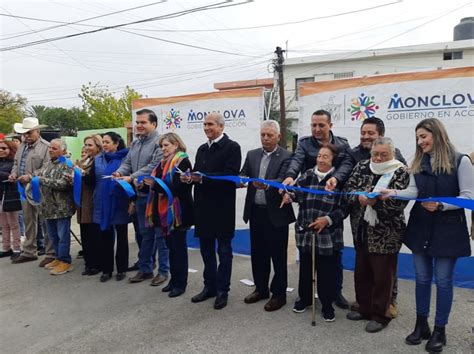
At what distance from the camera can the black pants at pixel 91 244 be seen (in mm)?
5008

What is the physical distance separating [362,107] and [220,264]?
104 inches

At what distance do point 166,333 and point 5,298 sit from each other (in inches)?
93.3

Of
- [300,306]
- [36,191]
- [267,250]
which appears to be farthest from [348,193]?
[36,191]

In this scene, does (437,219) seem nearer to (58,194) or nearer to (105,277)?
(105,277)

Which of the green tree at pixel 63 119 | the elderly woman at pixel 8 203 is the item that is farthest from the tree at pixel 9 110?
the elderly woman at pixel 8 203

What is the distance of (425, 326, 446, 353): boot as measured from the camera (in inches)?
113

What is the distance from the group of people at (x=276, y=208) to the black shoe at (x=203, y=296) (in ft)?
0.05

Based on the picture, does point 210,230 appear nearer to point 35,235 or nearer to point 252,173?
point 252,173

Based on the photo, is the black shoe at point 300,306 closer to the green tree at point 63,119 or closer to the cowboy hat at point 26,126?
the cowboy hat at point 26,126

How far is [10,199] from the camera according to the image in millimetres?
5852

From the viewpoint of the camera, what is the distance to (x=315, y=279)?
12.1ft

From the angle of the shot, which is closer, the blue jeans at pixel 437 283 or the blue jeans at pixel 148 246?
the blue jeans at pixel 437 283

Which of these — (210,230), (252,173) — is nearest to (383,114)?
(252,173)

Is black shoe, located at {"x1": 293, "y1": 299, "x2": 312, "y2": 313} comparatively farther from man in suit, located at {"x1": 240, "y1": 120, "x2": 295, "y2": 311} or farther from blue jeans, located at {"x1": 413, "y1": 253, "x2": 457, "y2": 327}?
blue jeans, located at {"x1": 413, "y1": 253, "x2": 457, "y2": 327}
